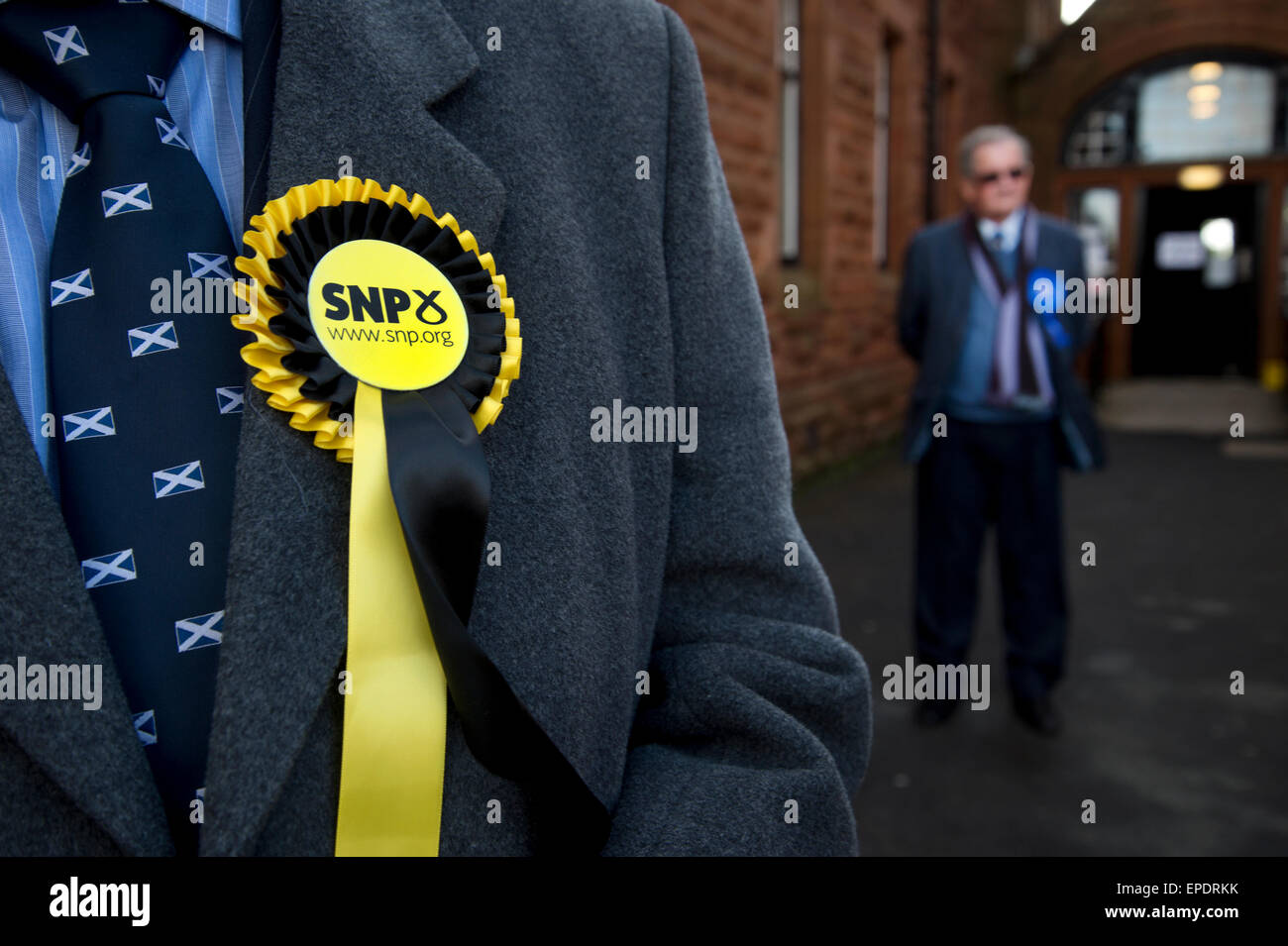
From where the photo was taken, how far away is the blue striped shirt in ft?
2.77

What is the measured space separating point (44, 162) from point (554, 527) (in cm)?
49

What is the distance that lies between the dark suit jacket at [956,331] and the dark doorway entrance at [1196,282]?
1411 cm

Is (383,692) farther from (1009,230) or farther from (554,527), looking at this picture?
(1009,230)

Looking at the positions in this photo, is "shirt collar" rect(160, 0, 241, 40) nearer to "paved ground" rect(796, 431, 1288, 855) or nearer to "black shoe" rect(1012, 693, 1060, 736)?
"paved ground" rect(796, 431, 1288, 855)

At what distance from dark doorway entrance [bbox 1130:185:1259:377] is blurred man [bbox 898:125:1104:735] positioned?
1417cm

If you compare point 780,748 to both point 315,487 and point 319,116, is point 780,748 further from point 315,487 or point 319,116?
point 319,116

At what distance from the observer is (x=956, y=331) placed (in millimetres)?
3996

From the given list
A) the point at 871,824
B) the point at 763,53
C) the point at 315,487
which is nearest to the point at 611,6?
the point at 315,487

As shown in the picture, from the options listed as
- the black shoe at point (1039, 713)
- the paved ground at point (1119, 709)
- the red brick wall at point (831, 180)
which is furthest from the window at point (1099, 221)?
the black shoe at point (1039, 713)

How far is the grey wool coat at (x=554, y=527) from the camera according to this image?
796 mm

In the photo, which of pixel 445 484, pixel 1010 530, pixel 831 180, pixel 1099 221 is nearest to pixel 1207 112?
pixel 1099 221

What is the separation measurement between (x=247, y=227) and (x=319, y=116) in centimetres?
10

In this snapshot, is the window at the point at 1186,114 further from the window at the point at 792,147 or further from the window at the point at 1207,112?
the window at the point at 792,147

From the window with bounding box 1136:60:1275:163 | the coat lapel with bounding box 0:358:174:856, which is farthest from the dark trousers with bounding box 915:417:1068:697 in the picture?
the window with bounding box 1136:60:1275:163
